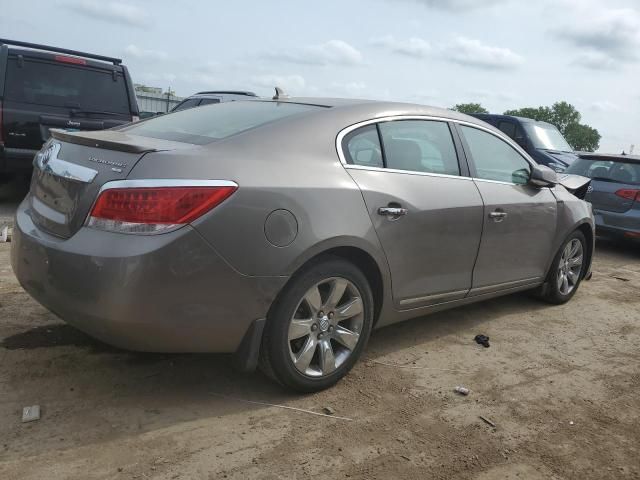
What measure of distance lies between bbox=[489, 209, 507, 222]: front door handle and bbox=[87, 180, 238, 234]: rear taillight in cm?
214

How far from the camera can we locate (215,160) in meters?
2.79

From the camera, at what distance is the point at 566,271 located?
525cm

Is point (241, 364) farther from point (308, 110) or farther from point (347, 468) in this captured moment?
point (308, 110)

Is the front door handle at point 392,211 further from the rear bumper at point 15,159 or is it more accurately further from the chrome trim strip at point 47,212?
the rear bumper at point 15,159

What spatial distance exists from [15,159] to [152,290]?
543cm

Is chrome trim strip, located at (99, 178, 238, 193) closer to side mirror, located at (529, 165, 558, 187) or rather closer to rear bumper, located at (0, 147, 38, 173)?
side mirror, located at (529, 165, 558, 187)

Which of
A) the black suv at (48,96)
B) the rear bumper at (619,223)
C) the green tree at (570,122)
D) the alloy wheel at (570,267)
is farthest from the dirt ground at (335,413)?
the green tree at (570,122)

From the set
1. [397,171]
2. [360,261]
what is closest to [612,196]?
[397,171]

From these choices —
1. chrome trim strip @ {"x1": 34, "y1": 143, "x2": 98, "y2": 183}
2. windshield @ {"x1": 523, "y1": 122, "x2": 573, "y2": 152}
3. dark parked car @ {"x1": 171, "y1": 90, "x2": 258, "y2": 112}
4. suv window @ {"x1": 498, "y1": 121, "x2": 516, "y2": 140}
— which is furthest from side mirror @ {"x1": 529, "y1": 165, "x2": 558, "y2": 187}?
dark parked car @ {"x1": 171, "y1": 90, "x2": 258, "y2": 112}

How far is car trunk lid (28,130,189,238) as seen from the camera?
9.03 feet

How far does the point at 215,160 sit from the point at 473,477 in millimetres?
1792

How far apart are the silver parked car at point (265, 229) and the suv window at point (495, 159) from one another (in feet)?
0.12

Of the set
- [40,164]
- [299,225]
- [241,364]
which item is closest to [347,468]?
[241,364]

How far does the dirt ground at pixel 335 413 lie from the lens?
2585mm
